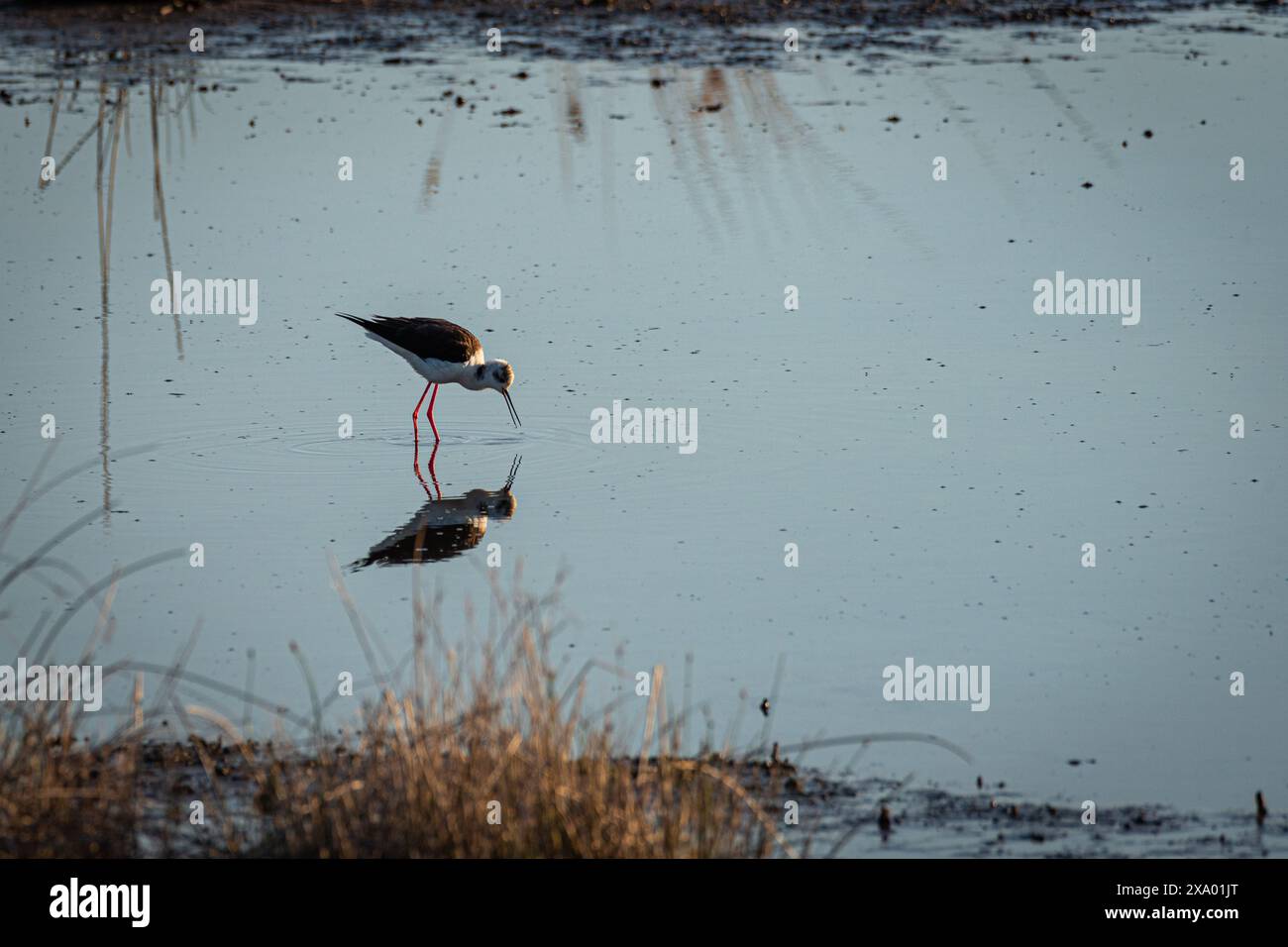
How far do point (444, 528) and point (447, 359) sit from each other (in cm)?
205

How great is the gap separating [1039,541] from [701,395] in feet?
9.17

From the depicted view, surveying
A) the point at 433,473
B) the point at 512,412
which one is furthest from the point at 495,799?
the point at 512,412

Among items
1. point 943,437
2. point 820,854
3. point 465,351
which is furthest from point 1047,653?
point 465,351

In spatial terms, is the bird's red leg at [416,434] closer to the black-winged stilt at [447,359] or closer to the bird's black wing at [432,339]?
the black-winged stilt at [447,359]

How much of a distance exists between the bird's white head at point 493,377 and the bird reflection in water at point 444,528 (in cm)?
100

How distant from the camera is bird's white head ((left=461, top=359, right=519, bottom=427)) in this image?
1134 cm

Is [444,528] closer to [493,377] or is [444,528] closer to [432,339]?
[493,377]

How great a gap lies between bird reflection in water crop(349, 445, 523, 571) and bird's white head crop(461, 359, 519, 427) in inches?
39.3

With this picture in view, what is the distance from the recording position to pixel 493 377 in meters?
11.4

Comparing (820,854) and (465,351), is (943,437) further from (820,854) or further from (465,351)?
(820,854)

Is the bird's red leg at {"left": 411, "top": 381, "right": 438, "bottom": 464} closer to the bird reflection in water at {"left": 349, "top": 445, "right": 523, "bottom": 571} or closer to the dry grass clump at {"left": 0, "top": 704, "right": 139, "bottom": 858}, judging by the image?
the bird reflection in water at {"left": 349, "top": 445, "right": 523, "bottom": 571}

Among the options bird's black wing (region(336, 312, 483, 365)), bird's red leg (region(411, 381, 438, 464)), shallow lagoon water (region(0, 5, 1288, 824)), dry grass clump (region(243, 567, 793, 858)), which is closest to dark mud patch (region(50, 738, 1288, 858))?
shallow lagoon water (region(0, 5, 1288, 824))

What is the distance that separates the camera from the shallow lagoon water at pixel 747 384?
814 centimetres

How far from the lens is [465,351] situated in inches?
454
